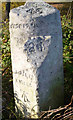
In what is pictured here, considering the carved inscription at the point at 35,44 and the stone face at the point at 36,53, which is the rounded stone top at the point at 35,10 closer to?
the stone face at the point at 36,53

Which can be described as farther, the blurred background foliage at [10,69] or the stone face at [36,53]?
the blurred background foliage at [10,69]

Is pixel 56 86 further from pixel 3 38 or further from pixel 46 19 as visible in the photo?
pixel 3 38

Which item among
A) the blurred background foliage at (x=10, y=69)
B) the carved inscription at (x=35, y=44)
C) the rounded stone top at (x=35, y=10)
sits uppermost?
the rounded stone top at (x=35, y=10)

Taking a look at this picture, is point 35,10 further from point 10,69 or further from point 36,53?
point 10,69

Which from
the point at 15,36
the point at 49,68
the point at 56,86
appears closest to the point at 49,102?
the point at 56,86

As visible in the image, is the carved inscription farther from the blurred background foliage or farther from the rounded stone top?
the blurred background foliage

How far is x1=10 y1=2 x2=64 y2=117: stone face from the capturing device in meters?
2.09

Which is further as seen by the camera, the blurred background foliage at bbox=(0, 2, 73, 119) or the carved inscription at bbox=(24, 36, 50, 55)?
the blurred background foliage at bbox=(0, 2, 73, 119)

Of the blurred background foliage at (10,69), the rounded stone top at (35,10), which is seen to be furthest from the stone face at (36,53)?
the blurred background foliage at (10,69)

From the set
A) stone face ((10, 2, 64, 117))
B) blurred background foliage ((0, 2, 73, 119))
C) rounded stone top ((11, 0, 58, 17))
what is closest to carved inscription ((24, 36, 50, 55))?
stone face ((10, 2, 64, 117))

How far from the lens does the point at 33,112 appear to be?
223 cm

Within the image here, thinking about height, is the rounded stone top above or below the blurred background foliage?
above

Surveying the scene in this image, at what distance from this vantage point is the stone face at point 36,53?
2.09 m

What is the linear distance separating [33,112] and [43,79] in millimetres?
470
